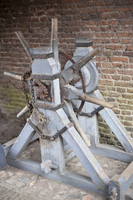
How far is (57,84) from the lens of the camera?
10.7 ft

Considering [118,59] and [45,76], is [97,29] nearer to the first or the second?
[118,59]

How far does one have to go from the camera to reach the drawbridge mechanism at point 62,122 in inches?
126

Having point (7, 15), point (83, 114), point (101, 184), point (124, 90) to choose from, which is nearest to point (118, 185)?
point (101, 184)

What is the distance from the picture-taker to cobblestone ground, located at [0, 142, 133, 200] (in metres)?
3.43

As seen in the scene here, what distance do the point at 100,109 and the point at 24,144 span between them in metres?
1.25

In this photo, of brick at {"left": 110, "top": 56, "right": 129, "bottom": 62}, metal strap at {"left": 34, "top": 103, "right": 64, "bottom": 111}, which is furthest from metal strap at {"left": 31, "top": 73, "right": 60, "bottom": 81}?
brick at {"left": 110, "top": 56, "right": 129, "bottom": 62}

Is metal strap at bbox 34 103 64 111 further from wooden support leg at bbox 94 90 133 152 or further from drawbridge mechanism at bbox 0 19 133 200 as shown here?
wooden support leg at bbox 94 90 133 152

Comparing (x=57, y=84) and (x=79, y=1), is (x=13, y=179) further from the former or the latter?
(x=79, y=1)

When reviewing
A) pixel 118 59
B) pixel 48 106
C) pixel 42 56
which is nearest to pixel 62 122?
pixel 48 106

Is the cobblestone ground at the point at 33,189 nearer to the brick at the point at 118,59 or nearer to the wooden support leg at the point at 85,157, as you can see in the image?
the wooden support leg at the point at 85,157

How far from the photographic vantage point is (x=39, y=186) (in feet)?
12.0

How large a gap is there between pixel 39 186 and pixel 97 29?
101 inches

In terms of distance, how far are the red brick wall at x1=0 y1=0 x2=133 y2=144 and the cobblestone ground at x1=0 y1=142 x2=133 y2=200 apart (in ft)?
2.97

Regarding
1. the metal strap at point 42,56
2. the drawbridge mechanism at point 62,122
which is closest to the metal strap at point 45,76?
the drawbridge mechanism at point 62,122
